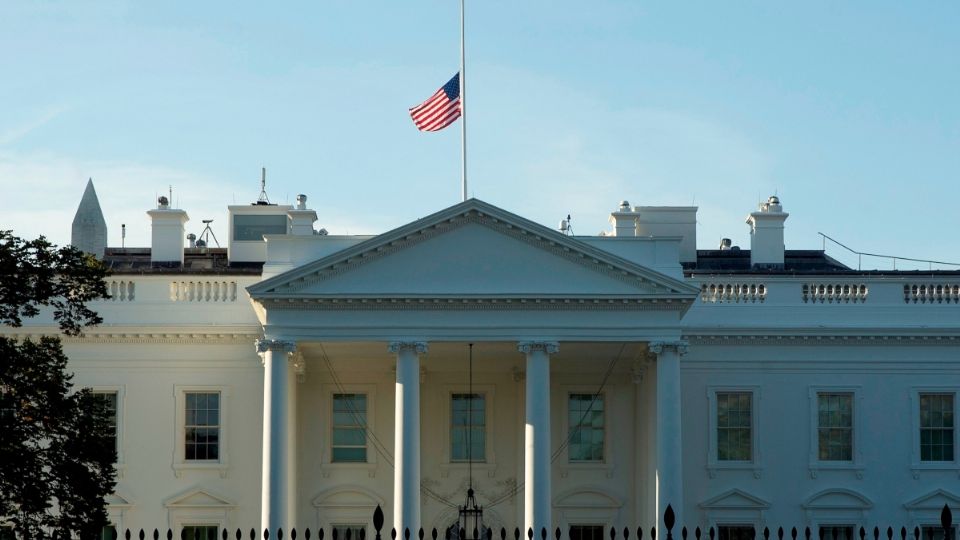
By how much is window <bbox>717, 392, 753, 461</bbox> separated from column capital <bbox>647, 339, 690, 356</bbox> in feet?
13.0

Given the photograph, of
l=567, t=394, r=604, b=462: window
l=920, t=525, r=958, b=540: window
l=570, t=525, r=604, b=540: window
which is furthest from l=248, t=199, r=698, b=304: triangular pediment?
l=920, t=525, r=958, b=540: window

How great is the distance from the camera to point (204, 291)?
47.2 meters

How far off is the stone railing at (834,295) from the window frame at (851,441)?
2.26 m

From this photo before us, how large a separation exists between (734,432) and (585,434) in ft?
12.2

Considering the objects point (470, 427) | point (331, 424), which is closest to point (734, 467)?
point (470, 427)

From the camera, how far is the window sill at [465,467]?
47000 mm

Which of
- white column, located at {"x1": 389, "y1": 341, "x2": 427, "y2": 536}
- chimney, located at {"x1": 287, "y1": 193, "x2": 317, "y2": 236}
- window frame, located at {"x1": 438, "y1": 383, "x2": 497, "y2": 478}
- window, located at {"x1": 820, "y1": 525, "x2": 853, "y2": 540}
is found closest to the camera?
white column, located at {"x1": 389, "y1": 341, "x2": 427, "y2": 536}

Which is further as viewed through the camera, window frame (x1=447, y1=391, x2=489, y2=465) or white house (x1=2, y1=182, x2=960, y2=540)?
window frame (x1=447, y1=391, x2=489, y2=465)

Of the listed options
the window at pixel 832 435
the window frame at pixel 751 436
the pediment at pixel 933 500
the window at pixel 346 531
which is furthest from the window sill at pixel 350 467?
the pediment at pixel 933 500

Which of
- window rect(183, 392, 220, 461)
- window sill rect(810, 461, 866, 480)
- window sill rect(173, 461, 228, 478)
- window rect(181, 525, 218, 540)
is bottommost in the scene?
window rect(181, 525, 218, 540)

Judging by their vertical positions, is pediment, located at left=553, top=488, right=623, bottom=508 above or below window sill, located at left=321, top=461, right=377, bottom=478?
below

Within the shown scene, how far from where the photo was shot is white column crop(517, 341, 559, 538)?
1682 inches

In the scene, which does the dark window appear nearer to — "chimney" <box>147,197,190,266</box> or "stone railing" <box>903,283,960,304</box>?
"chimney" <box>147,197,190,266</box>

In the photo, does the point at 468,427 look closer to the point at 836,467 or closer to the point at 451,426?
the point at 451,426
